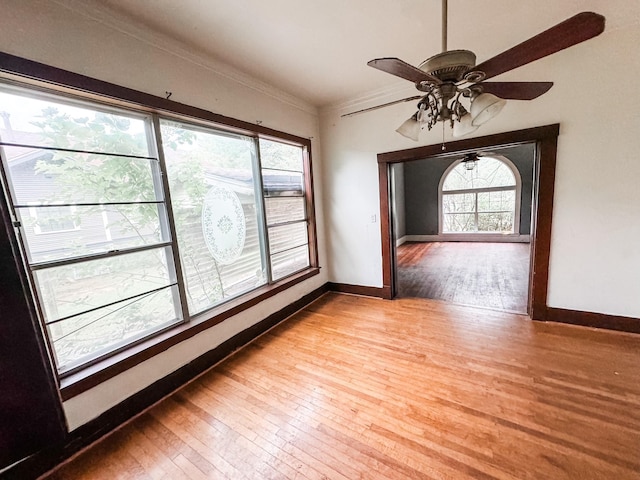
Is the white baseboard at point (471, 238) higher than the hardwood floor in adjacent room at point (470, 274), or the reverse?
the white baseboard at point (471, 238)

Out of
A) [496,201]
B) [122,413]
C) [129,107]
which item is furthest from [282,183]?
[496,201]

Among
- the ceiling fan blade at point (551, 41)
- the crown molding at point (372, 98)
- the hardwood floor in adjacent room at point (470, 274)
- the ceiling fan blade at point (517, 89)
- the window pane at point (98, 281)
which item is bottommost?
the hardwood floor in adjacent room at point (470, 274)

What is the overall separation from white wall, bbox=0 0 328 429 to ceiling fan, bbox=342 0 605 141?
1816 mm

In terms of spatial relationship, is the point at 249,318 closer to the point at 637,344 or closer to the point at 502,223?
the point at 637,344

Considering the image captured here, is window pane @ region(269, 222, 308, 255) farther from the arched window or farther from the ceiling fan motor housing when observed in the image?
the arched window

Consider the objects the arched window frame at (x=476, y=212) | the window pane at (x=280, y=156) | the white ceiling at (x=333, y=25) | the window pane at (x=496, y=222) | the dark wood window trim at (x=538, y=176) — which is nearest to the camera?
the white ceiling at (x=333, y=25)

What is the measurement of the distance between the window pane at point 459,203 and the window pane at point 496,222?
38 cm

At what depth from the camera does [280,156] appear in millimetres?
3346

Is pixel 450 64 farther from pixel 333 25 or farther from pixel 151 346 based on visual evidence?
pixel 151 346

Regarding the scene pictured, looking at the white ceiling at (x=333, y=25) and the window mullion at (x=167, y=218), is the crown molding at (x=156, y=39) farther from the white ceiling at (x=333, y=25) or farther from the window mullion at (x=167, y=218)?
the window mullion at (x=167, y=218)

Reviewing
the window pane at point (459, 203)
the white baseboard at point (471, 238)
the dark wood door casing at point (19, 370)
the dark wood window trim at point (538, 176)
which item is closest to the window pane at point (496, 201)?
the window pane at point (459, 203)

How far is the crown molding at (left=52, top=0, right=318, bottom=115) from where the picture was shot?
65.1 inches

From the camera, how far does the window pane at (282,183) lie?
10.3ft

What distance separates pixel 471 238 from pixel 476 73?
24.3 ft
